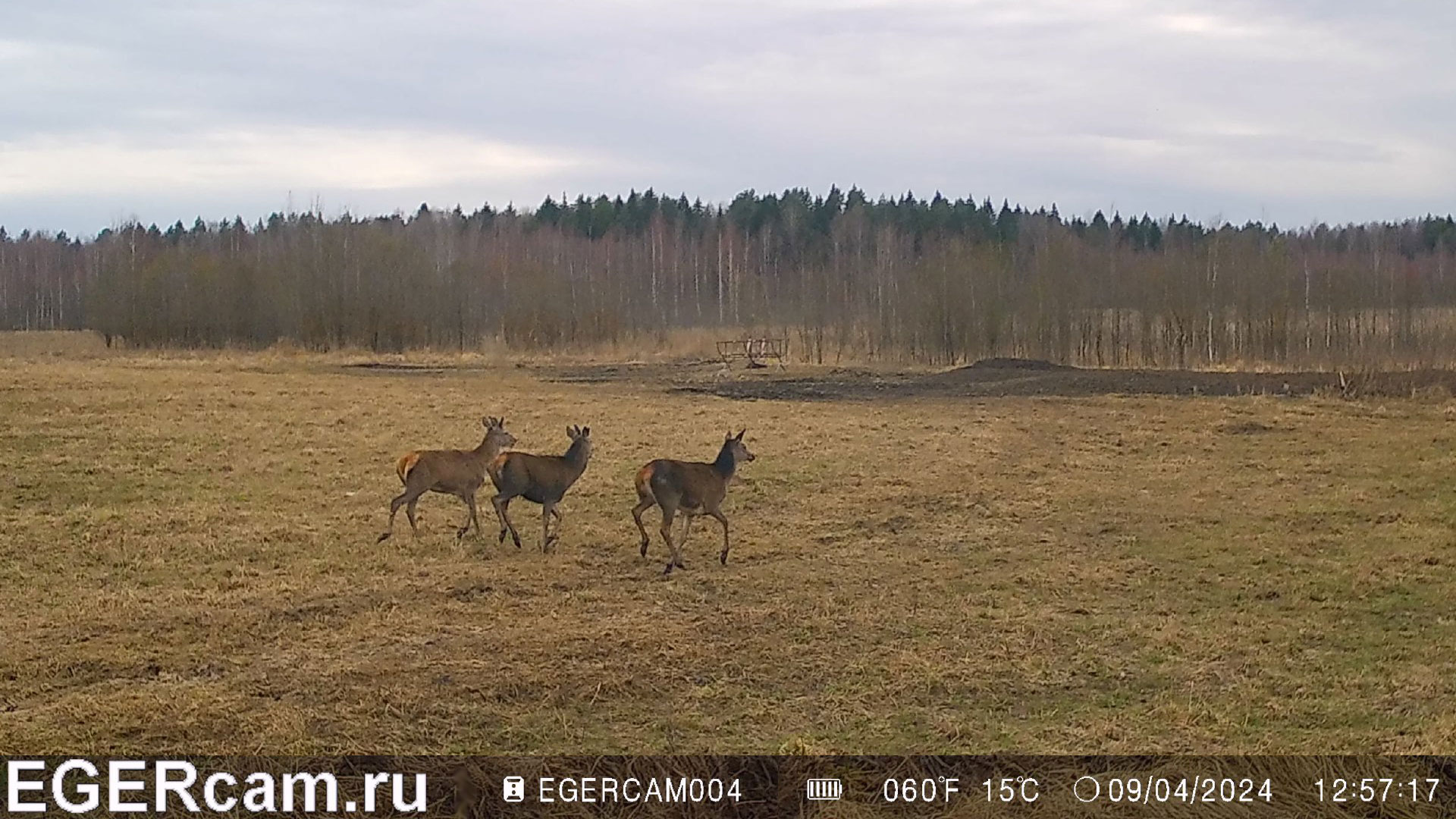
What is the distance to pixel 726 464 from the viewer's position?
36.9 feet

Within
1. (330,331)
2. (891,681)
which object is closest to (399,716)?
(891,681)

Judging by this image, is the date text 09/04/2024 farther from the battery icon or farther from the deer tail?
the deer tail

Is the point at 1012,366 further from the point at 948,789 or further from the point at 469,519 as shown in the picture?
the point at 948,789

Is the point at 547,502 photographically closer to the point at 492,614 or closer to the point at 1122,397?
Answer: the point at 492,614

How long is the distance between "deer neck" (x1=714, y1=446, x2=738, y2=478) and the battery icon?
5658mm

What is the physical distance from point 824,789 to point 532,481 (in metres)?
6.02

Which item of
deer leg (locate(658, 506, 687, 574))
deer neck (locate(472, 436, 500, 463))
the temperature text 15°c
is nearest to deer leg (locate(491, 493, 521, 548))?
deer neck (locate(472, 436, 500, 463))

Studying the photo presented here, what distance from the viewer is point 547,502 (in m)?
11.2

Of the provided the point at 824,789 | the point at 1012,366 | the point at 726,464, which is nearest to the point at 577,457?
the point at 726,464

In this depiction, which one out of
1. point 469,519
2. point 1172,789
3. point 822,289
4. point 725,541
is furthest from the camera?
point 822,289

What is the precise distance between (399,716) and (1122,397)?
21260 mm

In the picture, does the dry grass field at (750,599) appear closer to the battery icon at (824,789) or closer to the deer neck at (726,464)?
the battery icon at (824,789)

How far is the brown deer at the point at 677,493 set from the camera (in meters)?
10.5

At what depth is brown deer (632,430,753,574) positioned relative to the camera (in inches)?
413
